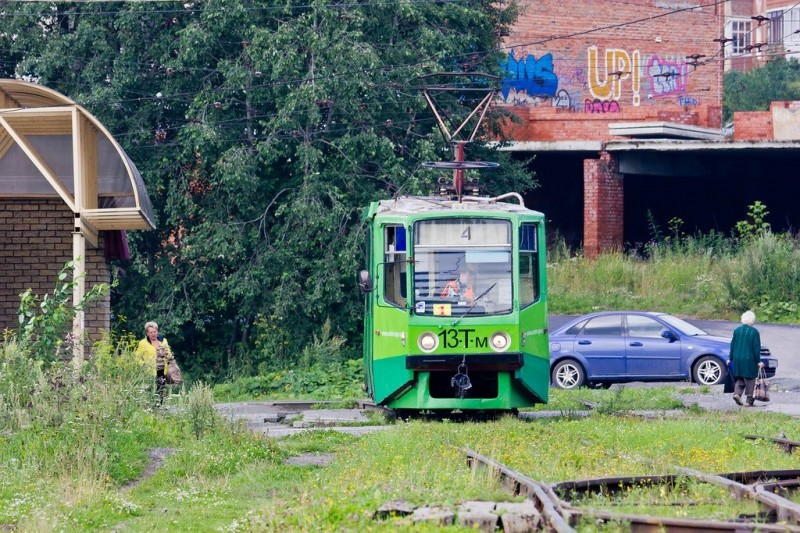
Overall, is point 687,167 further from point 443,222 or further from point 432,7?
point 443,222

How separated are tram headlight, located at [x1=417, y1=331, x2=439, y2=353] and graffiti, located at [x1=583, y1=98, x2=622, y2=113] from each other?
35483 millimetres

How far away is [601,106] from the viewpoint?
2020 inches

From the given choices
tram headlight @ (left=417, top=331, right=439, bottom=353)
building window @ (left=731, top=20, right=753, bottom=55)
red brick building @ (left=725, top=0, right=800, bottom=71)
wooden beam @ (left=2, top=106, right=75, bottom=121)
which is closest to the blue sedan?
tram headlight @ (left=417, top=331, right=439, bottom=353)

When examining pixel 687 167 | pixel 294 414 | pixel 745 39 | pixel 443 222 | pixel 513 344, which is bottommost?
pixel 294 414

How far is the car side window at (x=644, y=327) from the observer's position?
24484 millimetres

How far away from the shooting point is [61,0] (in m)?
28.6

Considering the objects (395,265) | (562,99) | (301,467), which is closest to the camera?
(301,467)

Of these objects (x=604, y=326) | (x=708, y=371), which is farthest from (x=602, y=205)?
(x=708, y=371)

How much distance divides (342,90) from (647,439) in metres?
16.6

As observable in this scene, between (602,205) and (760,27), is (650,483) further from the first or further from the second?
(760,27)

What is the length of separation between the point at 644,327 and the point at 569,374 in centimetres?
162

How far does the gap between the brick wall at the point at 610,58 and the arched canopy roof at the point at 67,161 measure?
98.3 ft

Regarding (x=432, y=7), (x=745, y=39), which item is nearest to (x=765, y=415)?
(x=432, y=7)

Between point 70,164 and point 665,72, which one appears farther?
point 665,72
